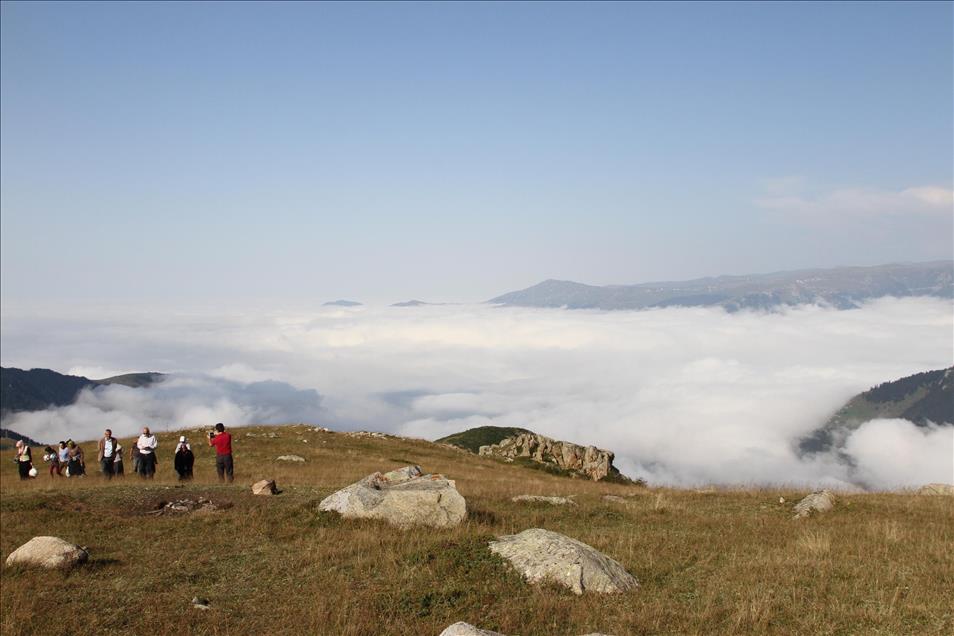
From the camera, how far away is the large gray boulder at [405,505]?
58.6 feet

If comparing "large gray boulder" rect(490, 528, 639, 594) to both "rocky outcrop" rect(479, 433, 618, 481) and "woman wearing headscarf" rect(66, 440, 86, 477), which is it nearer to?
"woman wearing headscarf" rect(66, 440, 86, 477)

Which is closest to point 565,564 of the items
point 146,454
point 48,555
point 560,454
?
point 48,555

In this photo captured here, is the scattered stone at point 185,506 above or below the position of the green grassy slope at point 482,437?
above

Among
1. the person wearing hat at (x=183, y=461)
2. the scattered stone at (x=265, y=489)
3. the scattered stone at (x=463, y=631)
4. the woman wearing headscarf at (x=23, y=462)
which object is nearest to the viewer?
the scattered stone at (x=463, y=631)

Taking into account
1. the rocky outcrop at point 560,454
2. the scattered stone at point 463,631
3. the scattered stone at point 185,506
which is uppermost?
the scattered stone at point 463,631

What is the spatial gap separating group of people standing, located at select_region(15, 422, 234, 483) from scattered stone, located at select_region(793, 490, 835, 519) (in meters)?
24.1

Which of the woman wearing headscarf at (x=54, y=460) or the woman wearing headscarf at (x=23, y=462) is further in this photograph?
the woman wearing headscarf at (x=54, y=460)

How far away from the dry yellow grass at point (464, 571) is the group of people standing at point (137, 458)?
5793 millimetres

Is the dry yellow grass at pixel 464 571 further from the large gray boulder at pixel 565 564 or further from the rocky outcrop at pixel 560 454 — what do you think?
the rocky outcrop at pixel 560 454

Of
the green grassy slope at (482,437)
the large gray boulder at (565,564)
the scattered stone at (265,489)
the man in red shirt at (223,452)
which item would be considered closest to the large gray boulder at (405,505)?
the large gray boulder at (565,564)

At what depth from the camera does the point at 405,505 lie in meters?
18.2

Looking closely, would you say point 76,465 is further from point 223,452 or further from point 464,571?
point 464,571

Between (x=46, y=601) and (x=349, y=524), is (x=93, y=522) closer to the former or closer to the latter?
(x=46, y=601)

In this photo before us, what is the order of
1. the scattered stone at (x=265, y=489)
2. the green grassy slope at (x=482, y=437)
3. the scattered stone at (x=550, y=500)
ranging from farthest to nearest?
the green grassy slope at (x=482, y=437) → the scattered stone at (x=265, y=489) → the scattered stone at (x=550, y=500)
